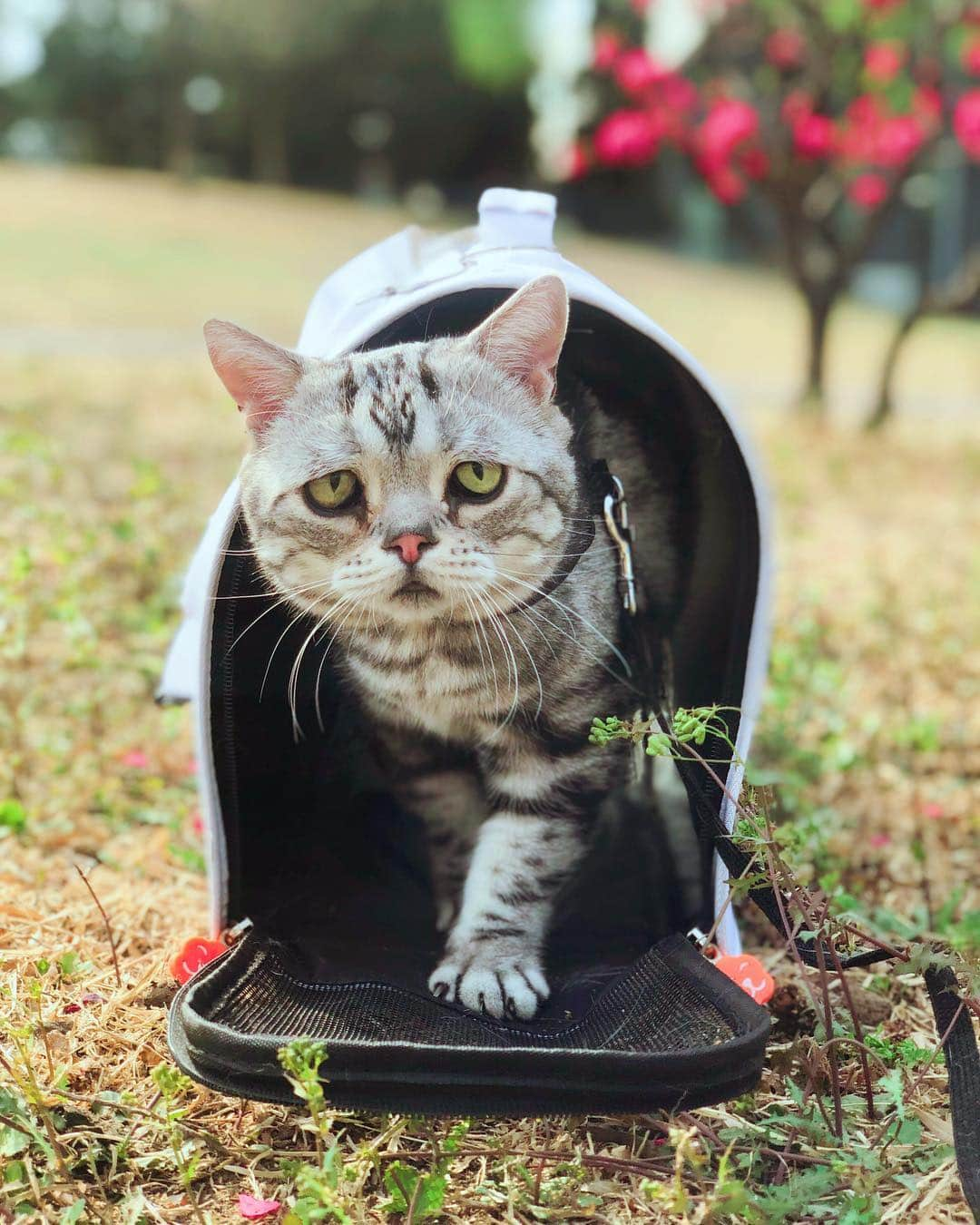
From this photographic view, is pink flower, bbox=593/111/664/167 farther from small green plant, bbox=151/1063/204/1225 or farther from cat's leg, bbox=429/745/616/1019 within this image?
small green plant, bbox=151/1063/204/1225

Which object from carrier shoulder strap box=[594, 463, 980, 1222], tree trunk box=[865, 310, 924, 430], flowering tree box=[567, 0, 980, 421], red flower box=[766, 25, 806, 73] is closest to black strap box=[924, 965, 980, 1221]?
carrier shoulder strap box=[594, 463, 980, 1222]

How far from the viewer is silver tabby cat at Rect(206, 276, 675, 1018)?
4.74 ft

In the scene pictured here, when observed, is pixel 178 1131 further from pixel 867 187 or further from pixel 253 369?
pixel 867 187

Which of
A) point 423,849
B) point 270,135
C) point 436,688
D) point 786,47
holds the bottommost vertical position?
point 423,849

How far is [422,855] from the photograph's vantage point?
1.87 m

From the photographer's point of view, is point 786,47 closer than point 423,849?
No

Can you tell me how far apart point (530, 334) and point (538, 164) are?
18.1 metres

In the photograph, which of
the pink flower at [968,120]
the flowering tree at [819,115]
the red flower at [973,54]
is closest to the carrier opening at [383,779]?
the flowering tree at [819,115]

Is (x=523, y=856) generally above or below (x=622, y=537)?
below

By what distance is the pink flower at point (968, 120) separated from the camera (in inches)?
217

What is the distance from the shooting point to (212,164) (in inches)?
735

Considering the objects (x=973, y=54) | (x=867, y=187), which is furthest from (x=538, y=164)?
(x=973, y=54)

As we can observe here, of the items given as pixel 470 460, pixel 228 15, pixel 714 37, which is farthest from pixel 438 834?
pixel 228 15

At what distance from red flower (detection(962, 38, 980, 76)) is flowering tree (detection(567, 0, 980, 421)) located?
0.4 inches
